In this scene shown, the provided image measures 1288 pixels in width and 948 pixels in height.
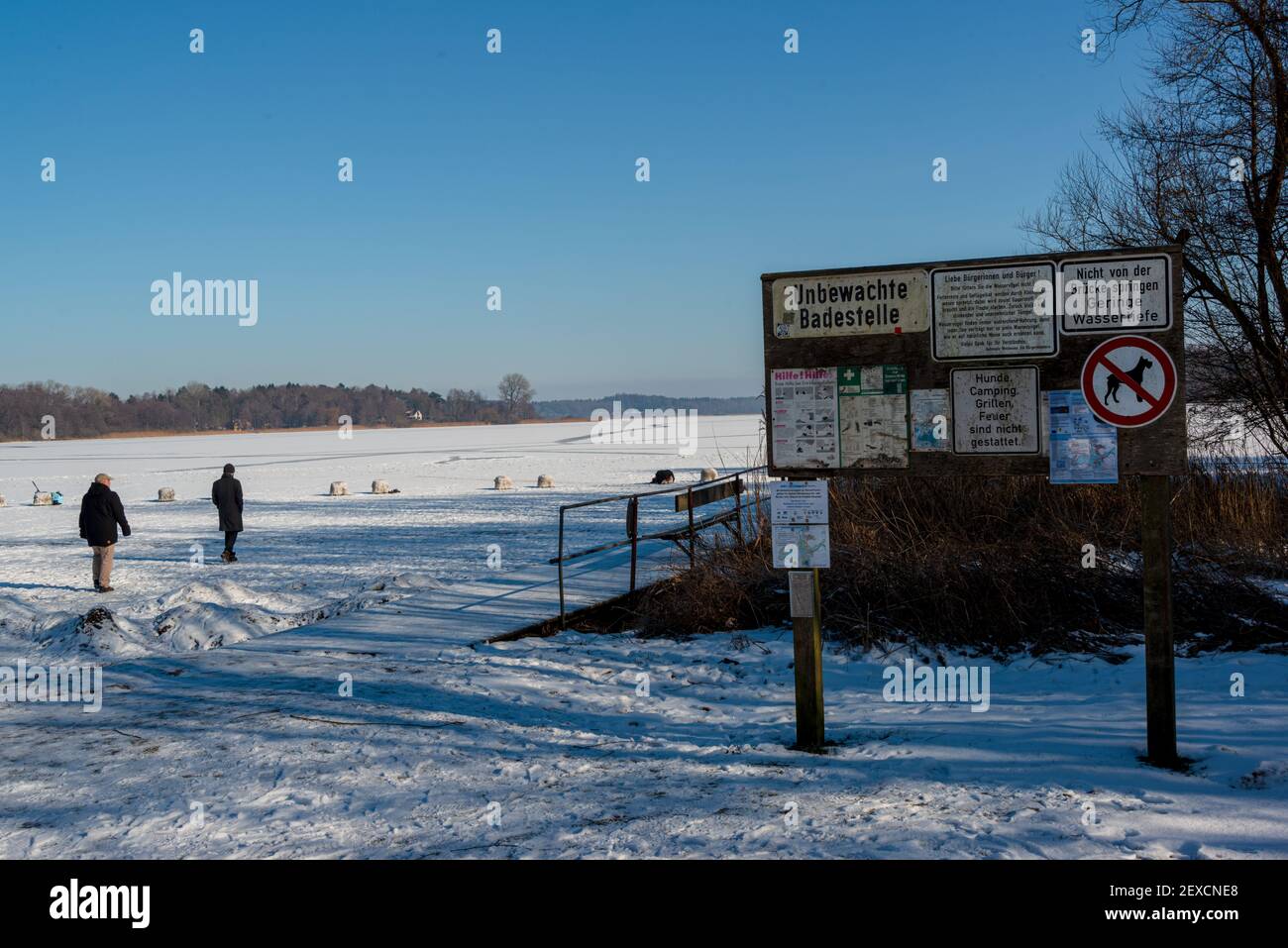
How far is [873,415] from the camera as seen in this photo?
19.4 feet

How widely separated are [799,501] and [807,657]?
97 cm

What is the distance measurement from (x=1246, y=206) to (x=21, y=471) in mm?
56193

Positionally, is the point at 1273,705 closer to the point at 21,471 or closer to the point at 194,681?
the point at 194,681

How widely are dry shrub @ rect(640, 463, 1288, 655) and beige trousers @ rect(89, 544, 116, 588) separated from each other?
851 cm

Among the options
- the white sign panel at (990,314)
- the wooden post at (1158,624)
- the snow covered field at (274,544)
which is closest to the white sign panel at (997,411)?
the white sign panel at (990,314)

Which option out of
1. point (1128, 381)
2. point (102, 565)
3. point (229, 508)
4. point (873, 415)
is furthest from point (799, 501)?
point (229, 508)

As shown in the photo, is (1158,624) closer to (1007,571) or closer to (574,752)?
(1007,571)

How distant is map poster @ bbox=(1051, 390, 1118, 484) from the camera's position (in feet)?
17.9

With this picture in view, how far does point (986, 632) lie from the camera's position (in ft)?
27.4

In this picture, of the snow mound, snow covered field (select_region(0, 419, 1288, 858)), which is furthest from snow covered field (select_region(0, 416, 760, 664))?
snow covered field (select_region(0, 419, 1288, 858))

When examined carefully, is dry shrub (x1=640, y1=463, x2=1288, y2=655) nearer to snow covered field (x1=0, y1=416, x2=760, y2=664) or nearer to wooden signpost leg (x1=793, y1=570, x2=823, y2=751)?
snow covered field (x1=0, y1=416, x2=760, y2=664)

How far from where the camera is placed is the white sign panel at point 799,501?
234 inches

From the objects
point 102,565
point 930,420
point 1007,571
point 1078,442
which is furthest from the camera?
point 102,565
